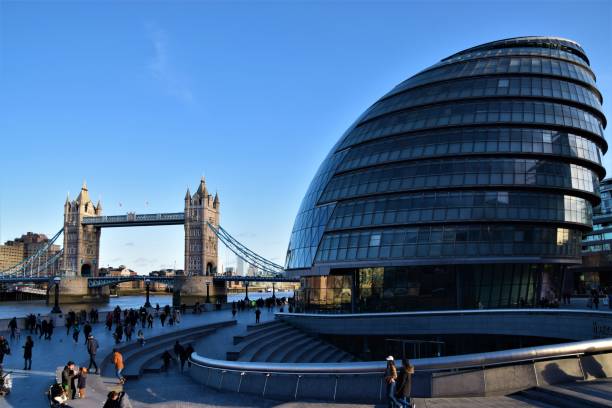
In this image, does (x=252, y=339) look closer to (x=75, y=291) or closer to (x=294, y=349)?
(x=294, y=349)

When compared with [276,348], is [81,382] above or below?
above

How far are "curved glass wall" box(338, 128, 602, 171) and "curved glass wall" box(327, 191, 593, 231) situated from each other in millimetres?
3581

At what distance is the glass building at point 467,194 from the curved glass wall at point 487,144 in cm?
11

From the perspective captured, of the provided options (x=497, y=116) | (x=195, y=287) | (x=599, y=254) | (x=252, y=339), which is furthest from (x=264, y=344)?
(x=195, y=287)

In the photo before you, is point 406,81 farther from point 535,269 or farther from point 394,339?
point 394,339

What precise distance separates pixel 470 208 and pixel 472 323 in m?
9.98

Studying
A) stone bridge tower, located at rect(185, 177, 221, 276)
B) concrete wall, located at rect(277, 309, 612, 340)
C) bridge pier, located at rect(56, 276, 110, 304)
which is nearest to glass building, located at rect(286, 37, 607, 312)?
concrete wall, located at rect(277, 309, 612, 340)

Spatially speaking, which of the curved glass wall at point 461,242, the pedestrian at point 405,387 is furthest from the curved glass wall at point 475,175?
the pedestrian at point 405,387

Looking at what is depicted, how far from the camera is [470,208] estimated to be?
43500 millimetres

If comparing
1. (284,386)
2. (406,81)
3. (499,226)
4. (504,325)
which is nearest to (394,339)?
(504,325)

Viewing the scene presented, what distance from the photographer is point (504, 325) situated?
119ft

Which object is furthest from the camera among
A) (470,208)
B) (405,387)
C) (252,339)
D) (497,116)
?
(497,116)

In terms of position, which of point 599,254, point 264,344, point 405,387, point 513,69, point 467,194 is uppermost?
point 513,69

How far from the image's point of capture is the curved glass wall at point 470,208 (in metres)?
43.3
